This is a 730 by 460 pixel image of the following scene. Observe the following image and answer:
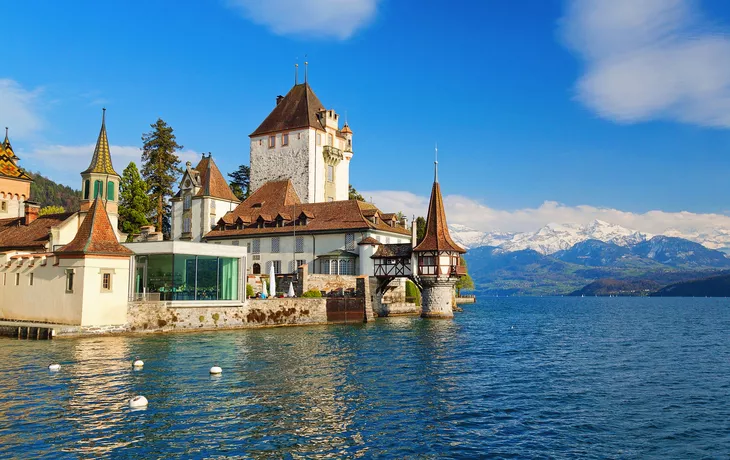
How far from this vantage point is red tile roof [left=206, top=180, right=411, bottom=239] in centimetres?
6775

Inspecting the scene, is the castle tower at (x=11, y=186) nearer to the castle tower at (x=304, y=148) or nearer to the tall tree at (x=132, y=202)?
the tall tree at (x=132, y=202)

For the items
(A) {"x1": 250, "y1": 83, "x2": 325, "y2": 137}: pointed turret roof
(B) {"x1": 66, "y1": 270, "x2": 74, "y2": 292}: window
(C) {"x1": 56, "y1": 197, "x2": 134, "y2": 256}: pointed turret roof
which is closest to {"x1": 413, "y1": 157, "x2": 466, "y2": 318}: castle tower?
(A) {"x1": 250, "y1": 83, "x2": 325, "y2": 137}: pointed turret roof

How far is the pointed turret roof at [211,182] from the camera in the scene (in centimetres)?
7731

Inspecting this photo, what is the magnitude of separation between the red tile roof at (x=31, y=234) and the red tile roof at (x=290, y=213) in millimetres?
22221

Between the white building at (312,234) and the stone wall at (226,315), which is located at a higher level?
the white building at (312,234)

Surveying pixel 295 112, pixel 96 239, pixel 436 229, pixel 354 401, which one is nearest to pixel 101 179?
pixel 96 239

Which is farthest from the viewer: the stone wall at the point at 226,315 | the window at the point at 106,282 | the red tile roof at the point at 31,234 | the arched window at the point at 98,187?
the arched window at the point at 98,187

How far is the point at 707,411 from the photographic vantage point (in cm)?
2189

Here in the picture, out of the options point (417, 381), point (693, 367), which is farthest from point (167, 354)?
point (693, 367)

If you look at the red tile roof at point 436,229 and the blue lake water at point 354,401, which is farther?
the red tile roof at point 436,229

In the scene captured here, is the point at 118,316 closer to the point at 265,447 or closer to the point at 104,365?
the point at 104,365

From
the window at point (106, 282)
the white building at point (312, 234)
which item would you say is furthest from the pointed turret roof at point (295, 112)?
the window at point (106, 282)

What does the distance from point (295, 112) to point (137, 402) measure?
6794cm

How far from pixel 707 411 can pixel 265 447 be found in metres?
15.5
